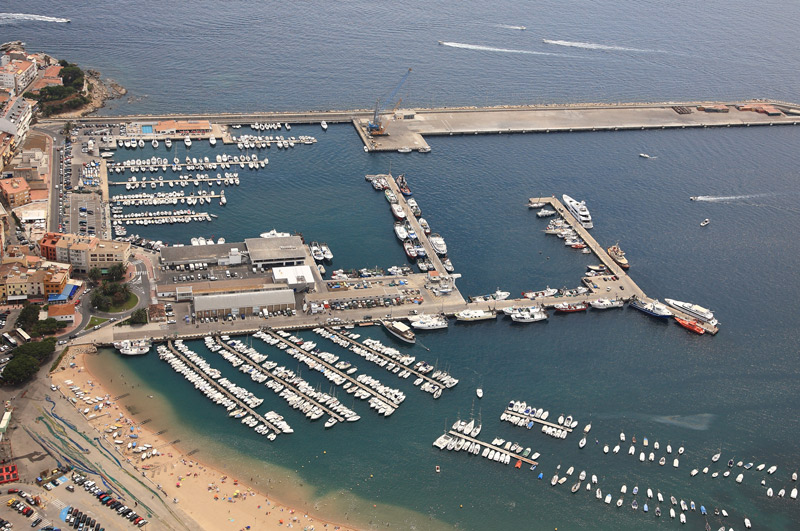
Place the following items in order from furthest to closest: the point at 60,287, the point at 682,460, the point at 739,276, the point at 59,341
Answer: the point at 739,276 < the point at 60,287 < the point at 59,341 < the point at 682,460

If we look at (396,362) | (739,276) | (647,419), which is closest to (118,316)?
(396,362)

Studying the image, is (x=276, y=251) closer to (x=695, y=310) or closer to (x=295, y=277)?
(x=295, y=277)

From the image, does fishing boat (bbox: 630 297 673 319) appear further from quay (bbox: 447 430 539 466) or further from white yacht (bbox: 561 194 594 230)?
quay (bbox: 447 430 539 466)

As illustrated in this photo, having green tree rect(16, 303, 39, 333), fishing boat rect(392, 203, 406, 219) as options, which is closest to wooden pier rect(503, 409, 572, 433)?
fishing boat rect(392, 203, 406, 219)

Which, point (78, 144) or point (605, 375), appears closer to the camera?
point (605, 375)

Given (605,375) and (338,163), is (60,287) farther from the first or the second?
(605,375)

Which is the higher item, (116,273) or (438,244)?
(438,244)

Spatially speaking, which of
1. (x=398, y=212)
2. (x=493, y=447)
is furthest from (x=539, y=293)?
(x=493, y=447)
